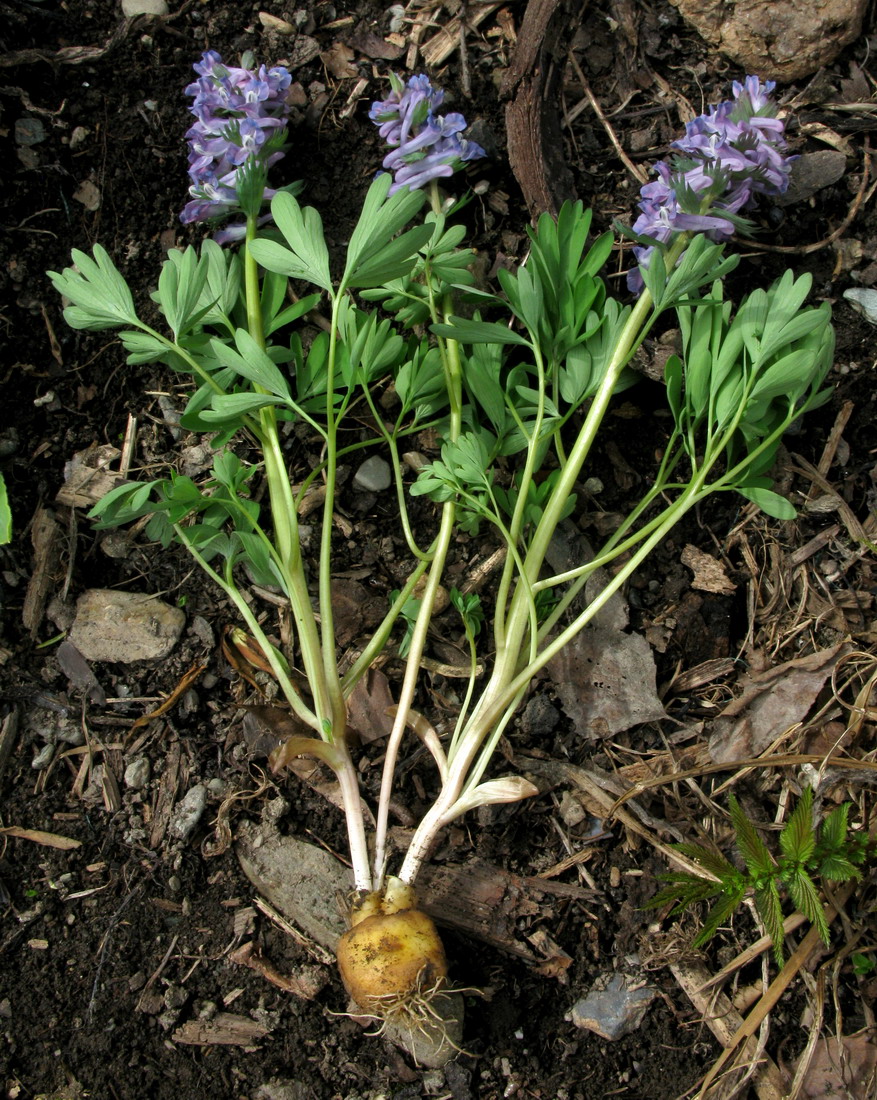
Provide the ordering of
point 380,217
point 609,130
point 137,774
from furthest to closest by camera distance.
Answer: point 609,130
point 137,774
point 380,217

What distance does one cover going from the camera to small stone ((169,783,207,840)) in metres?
1.79

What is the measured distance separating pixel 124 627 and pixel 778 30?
193 cm

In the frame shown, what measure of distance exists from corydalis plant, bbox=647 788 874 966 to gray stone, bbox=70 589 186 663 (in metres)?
1.13

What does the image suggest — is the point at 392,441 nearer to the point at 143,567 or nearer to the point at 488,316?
the point at 488,316

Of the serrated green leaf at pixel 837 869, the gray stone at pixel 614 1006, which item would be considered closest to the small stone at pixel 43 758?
the gray stone at pixel 614 1006

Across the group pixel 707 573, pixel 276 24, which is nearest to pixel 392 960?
pixel 707 573

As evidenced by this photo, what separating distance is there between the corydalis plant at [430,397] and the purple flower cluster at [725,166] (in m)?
0.04

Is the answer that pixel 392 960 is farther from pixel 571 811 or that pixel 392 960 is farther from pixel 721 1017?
pixel 721 1017

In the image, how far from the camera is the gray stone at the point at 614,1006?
1670 mm

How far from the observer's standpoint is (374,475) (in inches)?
75.2

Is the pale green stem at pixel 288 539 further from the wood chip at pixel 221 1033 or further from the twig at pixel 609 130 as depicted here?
the twig at pixel 609 130

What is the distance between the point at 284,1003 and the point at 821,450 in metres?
1.60

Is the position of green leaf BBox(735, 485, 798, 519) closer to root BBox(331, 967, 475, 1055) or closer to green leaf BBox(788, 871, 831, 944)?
green leaf BBox(788, 871, 831, 944)

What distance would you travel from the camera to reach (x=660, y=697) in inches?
72.8
